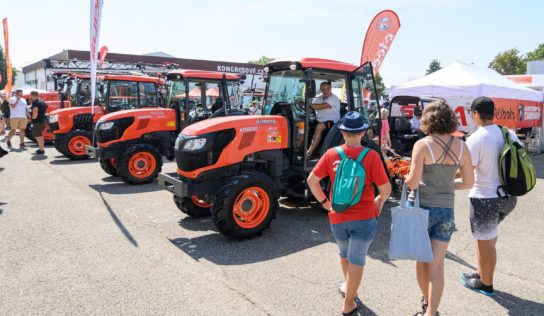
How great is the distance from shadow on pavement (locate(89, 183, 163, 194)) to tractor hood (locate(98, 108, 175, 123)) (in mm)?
1282

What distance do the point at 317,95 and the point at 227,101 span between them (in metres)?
3.37

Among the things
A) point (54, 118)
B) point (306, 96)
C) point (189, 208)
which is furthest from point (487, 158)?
point (54, 118)

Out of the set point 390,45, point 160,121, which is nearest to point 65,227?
point 160,121

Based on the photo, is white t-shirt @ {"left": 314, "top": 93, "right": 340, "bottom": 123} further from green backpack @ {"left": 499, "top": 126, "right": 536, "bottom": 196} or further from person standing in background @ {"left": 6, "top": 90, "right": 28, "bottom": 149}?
person standing in background @ {"left": 6, "top": 90, "right": 28, "bottom": 149}

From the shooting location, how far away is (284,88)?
223 inches

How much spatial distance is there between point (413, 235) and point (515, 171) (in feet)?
3.74

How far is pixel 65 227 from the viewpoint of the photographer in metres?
5.12

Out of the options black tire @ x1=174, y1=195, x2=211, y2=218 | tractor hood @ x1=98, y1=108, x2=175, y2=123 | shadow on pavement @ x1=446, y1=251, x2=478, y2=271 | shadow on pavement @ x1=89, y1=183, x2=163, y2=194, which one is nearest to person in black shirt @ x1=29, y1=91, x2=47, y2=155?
tractor hood @ x1=98, y1=108, x2=175, y2=123

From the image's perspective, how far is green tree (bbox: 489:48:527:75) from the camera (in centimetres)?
5231

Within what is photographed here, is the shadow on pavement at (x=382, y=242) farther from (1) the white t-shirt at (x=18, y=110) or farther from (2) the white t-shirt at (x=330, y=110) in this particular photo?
(1) the white t-shirt at (x=18, y=110)

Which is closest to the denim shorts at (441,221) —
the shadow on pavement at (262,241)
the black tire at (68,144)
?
the shadow on pavement at (262,241)

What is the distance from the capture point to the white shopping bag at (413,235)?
→ 276 centimetres

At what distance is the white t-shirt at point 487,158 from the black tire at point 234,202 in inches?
90.8

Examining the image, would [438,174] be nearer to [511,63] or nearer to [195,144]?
[195,144]
